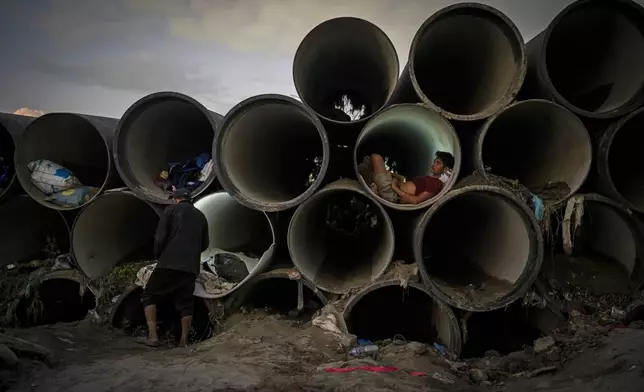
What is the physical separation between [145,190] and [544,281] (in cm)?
426

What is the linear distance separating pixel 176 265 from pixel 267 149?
2.03 metres

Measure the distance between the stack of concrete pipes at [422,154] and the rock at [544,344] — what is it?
0.43m

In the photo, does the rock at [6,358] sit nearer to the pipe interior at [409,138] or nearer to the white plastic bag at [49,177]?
the white plastic bag at [49,177]

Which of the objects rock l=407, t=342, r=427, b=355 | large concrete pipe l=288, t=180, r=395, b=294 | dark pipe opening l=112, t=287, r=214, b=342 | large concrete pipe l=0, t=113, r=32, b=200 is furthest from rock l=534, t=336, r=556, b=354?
large concrete pipe l=0, t=113, r=32, b=200

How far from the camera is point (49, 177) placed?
530 centimetres

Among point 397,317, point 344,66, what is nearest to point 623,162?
point 397,317

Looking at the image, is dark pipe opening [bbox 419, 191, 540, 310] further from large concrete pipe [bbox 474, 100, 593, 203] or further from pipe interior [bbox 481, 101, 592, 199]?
pipe interior [bbox 481, 101, 592, 199]

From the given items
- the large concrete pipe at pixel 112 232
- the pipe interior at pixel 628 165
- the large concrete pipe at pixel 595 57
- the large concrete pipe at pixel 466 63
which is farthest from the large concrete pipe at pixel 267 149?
the pipe interior at pixel 628 165

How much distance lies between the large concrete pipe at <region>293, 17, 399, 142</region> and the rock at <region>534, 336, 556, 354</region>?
2.63 meters

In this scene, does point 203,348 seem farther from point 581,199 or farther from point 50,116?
point 581,199

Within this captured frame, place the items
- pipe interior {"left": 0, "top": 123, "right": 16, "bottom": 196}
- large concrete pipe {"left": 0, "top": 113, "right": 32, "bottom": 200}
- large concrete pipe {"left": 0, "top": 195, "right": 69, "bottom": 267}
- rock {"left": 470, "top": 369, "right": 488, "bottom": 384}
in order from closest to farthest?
rock {"left": 470, "top": 369, "right": 488, "bottom": 384} < large concrete pipe {"left": 0, "top": 113, "right": 32, "bottom": 200} < pipe interior {"left": 0, "top": 123, "right": 16, "bottom": 196} < large concrete pipe {"left": 0, "top": 195, "right": 69, "bottom": 267}

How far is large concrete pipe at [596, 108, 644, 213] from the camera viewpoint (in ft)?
14.5

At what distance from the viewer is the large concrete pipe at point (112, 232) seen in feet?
16.8

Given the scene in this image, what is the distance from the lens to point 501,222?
4805 millimetres
